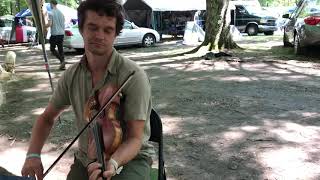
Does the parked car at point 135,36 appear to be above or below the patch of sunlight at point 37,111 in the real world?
above

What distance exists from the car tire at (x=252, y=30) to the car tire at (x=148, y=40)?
7255 mm

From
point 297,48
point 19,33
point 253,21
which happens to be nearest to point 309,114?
point 297,48

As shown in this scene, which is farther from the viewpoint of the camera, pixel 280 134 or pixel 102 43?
pixel 280 134

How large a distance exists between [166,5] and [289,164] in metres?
22.5

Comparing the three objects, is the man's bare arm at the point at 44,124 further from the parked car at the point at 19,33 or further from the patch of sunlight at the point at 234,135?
the parked car at the point at 19,33

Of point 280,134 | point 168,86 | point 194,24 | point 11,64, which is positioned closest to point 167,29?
point 194,24

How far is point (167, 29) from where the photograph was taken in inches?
1049

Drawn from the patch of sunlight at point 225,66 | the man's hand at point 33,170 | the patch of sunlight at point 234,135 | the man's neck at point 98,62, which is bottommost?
the patch of sunlight at point 234,135

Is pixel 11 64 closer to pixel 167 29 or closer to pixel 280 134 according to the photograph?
pixel 280 134

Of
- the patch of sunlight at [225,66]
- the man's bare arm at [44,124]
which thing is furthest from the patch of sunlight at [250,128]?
the patch of sunlight at [225,66]

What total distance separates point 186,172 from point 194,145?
0.82 m

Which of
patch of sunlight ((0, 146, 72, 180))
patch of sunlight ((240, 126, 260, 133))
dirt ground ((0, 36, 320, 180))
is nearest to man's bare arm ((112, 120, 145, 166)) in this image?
dirt ground ((0, 36, 320, 180))

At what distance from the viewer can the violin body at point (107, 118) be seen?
2041 mm

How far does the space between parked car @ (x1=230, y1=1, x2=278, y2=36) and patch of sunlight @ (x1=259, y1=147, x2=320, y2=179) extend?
21751 millimetres
